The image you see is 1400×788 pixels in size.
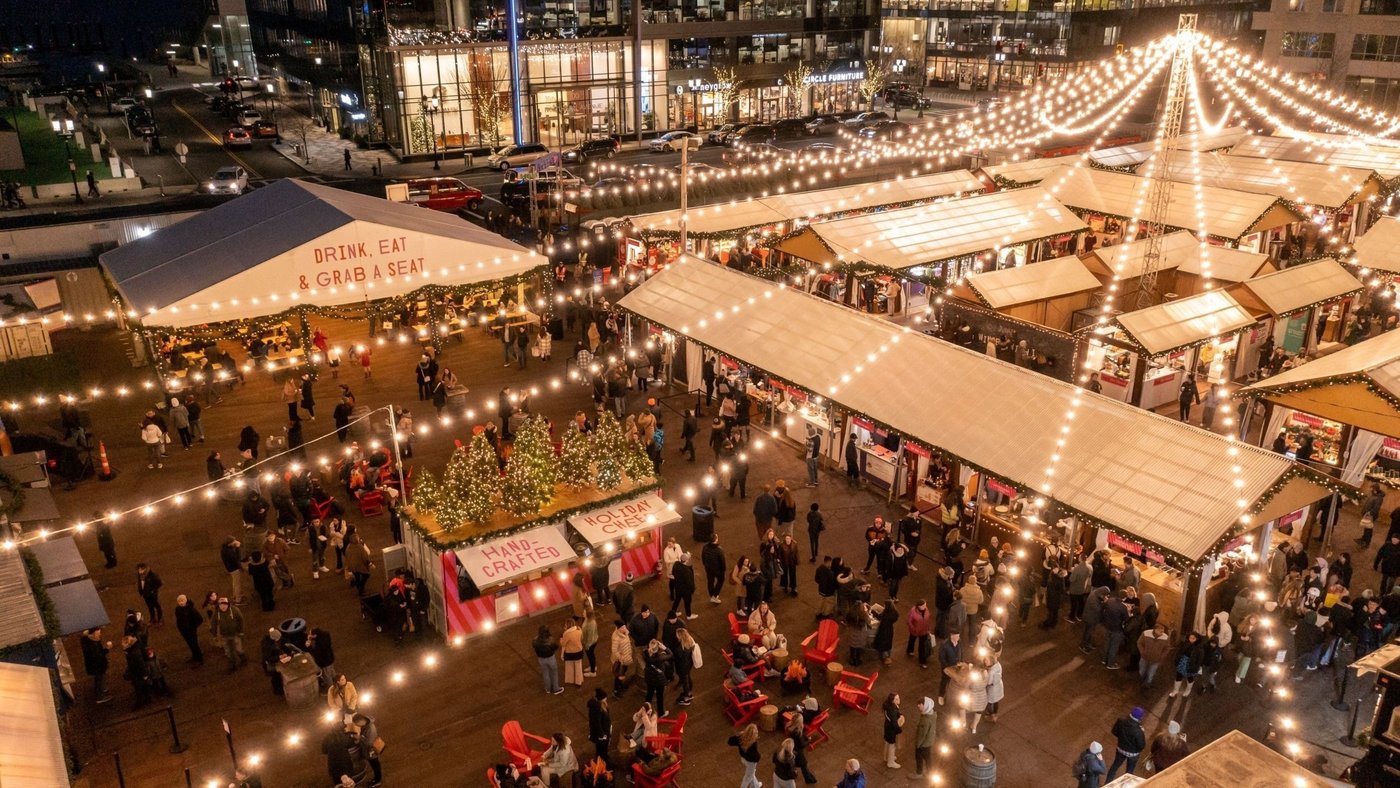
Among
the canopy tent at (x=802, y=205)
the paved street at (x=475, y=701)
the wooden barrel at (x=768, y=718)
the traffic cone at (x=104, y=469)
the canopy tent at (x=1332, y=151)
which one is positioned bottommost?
the paved street at (x=475, y=701)

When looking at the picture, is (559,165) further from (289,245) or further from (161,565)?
(161,565)

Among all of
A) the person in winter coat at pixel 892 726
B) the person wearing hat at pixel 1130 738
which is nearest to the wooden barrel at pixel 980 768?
the person in winter coat at pixel 892 726

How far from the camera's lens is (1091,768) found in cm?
1091

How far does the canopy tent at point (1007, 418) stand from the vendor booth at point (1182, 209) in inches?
461

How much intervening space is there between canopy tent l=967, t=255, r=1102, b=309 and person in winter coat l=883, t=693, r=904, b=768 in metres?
13.3

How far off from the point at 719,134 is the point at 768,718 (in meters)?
43.4

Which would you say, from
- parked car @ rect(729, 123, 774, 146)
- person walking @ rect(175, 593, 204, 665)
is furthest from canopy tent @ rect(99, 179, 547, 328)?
parked car @ rect(729, 123, 774, 146)

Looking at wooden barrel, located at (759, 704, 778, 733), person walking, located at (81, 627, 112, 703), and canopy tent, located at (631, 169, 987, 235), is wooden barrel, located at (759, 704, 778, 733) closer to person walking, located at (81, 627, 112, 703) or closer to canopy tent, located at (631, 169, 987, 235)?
person walking, located at (81, 627, 112, 703)

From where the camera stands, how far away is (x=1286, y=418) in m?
18.1

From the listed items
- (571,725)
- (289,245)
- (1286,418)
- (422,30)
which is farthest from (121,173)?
(1286,418)

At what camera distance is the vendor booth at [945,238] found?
83.4 ft

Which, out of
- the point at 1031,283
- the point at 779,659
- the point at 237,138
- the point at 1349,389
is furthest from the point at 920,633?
the point at 237,138

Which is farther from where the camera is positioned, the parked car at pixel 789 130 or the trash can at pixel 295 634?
the parked car at pixel 789 130

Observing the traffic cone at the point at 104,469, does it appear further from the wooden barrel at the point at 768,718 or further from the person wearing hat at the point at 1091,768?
the person wearing hat at the point at 1091,768
